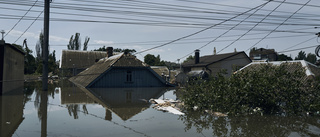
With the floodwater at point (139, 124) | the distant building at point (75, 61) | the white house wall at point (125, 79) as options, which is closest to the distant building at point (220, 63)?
the white house wall at point (125, 79)

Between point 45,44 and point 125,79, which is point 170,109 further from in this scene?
point 125,79

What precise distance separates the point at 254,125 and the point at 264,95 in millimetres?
2741

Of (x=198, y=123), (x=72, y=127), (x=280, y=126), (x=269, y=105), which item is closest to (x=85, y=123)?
Answer: (x=72, y=127)

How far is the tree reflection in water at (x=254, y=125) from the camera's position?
339 inches

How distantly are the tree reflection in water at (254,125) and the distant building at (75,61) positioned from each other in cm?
3762

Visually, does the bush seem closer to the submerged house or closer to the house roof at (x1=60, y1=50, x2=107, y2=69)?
the submerged house

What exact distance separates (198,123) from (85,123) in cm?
427

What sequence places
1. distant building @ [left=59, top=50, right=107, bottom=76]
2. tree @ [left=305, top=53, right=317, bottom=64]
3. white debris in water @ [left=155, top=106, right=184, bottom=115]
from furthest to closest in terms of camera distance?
tree @ [left=305, top=53, right=317, bottom=64], distant building @ [left=59, top=50, right=107, bottom=76], white debris in water @ [left=155, top=106, right=184, bottom=115]

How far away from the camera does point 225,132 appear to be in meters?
8.52

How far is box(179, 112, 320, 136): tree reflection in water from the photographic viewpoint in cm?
862

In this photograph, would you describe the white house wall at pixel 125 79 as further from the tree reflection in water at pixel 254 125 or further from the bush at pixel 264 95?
the tree reflection in water at pixel 254 125

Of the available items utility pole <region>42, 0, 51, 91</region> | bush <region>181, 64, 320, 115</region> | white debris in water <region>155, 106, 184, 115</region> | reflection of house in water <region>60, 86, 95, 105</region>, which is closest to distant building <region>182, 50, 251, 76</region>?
reflection of house in water <region>60, 86, 95, 105</region>

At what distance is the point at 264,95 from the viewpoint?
11914 mm

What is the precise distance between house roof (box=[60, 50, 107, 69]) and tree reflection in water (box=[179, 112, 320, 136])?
38580 millimetres
